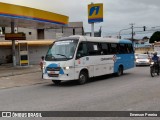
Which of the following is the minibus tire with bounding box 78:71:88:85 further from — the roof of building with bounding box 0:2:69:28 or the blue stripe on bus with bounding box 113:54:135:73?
the roof of building with bounding box 0:2:69:28

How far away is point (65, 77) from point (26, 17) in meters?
11.0

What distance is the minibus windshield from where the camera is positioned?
1493cm

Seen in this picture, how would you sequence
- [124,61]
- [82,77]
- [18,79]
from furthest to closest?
[124,61] → [18,79] → [82,77]

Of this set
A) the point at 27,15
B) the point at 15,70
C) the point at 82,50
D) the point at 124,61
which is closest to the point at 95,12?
the point at 27,15

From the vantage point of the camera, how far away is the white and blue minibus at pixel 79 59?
581 inches

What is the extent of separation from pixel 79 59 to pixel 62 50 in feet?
3.34

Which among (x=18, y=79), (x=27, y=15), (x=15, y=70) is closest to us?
(x=18, y=79)

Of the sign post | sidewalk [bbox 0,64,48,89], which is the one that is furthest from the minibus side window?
the sign post

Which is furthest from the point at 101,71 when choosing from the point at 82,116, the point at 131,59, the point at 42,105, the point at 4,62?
the point at 4,62

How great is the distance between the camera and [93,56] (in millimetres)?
16734

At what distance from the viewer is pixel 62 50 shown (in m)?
15.2

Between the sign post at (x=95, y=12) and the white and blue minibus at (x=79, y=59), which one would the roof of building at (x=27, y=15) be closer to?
the sign post at (x=95, y=12)

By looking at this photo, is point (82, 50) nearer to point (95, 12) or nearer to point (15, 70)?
point (15, 70)

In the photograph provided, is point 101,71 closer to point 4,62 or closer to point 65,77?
point 65,77
